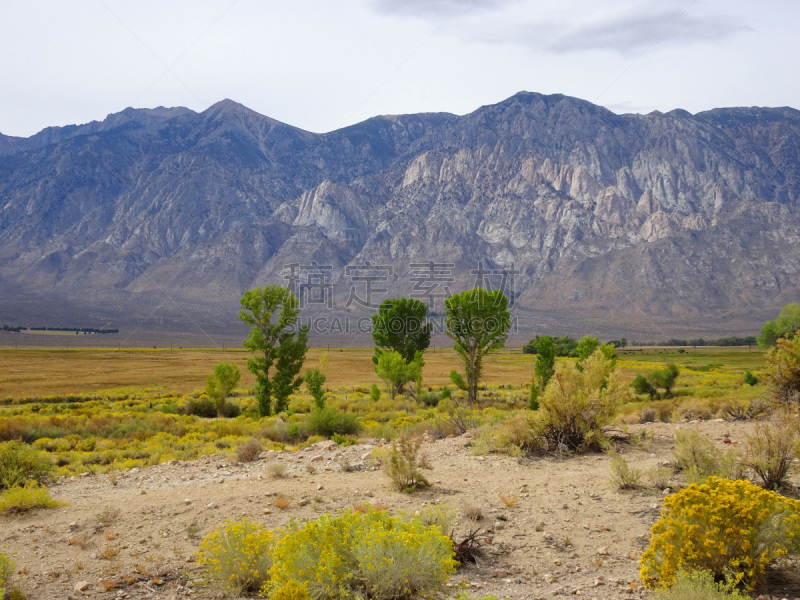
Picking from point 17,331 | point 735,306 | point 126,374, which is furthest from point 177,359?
point 735,306

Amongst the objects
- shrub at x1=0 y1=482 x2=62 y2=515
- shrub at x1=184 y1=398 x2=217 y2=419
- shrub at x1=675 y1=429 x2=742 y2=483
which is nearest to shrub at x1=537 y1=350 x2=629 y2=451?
shrub at x1=675 y1=429 x2=742 y2=483

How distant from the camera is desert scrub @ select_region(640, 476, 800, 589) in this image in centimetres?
638

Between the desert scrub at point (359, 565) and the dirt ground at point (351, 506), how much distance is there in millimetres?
521

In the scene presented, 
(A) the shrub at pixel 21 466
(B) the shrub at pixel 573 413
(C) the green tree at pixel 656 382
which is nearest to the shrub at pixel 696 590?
(B) the shrub at pixel 573 413

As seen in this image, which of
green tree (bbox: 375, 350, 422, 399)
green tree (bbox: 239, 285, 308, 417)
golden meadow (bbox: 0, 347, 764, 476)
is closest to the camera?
golden meadow (bbox: 0, 347, 764, 476)

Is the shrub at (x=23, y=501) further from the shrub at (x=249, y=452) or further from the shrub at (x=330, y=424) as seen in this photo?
the shrub at (x=330, y=424)

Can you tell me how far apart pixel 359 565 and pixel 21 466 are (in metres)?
10.7

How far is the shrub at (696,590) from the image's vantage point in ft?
18.4

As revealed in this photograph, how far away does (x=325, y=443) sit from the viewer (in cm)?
1666

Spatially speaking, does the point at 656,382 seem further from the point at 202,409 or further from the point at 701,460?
the point at 701,460

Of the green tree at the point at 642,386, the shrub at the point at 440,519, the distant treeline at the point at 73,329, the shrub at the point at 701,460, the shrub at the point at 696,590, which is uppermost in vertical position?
the shrub at the point at 701,460

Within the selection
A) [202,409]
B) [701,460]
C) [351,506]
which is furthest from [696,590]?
[202,409]

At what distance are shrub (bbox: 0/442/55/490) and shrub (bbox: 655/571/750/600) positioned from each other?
1301 cm

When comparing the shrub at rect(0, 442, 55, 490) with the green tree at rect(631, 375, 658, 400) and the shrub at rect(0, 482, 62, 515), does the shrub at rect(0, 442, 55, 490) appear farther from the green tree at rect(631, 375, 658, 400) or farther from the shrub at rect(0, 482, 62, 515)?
the green tree at rect(631, 375, 658, 400)
